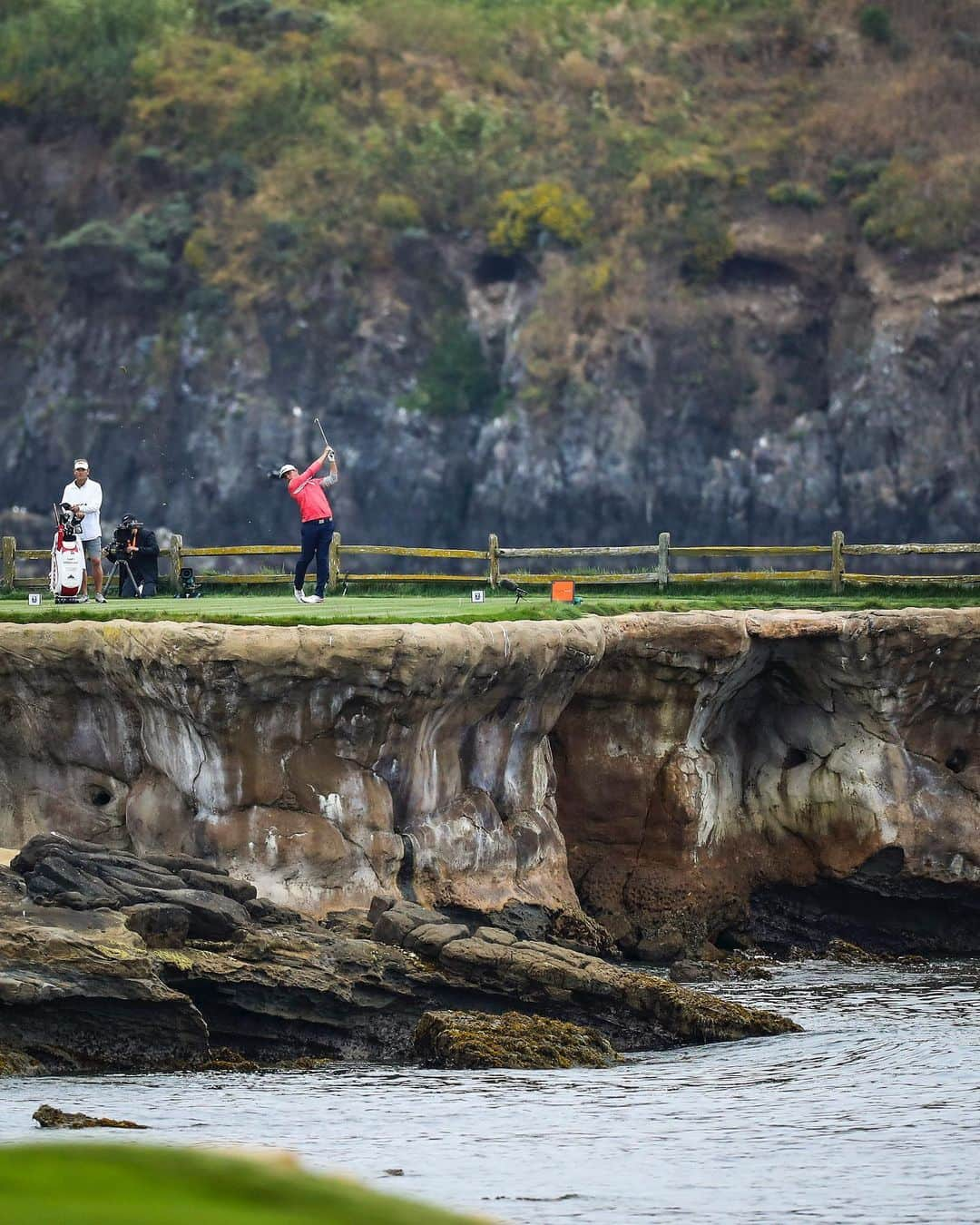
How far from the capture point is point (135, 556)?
24.6 m

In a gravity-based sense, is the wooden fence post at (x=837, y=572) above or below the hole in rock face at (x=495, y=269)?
below

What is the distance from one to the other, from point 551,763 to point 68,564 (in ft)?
19.2

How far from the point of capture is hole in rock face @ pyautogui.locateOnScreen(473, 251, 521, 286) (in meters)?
59.2

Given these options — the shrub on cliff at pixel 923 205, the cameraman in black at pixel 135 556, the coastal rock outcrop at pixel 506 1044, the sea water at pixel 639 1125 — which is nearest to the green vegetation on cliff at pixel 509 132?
the shrub on cliff at pixel 923 205

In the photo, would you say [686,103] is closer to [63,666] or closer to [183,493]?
[183,493]

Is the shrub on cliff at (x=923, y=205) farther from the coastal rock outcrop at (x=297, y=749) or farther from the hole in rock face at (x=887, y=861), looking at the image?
the coastal rock outcrop at (x=297, y=749)

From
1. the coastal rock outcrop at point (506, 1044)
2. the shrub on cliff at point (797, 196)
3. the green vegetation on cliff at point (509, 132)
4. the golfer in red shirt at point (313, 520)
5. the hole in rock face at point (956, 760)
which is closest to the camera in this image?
the coastal rock outcrop at point (506, 1044)

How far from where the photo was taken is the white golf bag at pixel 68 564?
2095 cm

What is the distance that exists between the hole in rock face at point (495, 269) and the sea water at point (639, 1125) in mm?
46172

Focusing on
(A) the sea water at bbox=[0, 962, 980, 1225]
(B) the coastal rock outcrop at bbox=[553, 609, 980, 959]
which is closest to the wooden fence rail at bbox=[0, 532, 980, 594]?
(B) the coastal rock outcrop at bbox=[553, 609, 980, 959]

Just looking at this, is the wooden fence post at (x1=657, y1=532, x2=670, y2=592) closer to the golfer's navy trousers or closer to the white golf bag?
the golfer's navy trousers

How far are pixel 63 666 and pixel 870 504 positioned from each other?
40.2 metres

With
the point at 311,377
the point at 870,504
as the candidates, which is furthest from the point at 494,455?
the point at 870,504

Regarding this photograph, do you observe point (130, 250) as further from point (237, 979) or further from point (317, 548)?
point (237, 979)
